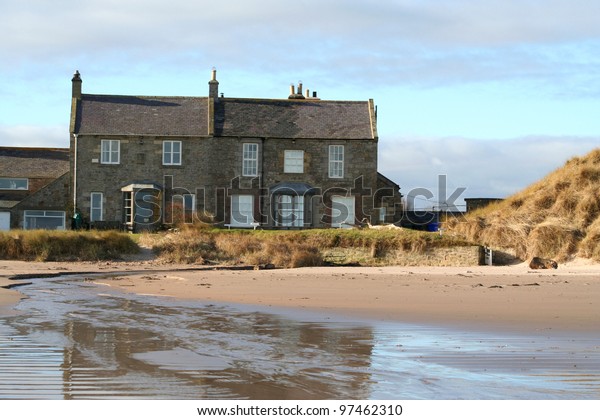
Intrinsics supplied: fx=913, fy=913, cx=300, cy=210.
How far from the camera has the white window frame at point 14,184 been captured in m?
47.5

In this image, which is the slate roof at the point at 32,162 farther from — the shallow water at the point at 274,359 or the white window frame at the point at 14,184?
the shallow water at the point at 274,359

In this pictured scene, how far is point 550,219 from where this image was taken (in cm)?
2881

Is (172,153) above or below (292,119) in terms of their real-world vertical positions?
below

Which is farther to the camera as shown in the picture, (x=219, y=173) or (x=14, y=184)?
(x=14, y=184)

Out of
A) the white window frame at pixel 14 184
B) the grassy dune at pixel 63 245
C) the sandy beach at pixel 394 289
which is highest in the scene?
the white window frame at pixel 14 184

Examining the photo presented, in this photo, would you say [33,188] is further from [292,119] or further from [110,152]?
[292,119]

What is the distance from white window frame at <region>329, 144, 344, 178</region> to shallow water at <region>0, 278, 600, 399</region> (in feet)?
92.6

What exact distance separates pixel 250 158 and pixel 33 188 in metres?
12.8

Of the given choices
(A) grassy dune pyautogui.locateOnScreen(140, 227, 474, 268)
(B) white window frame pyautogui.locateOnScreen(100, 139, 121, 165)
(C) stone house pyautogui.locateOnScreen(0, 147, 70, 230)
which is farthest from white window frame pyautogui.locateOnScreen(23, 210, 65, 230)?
(A) grassy dune pyautogui.locateOnScreen(140, 227, 474, 268)

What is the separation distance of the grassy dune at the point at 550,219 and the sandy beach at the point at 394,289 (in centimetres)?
92

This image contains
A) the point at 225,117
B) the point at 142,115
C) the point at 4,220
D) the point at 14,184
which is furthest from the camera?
the point at 14,184

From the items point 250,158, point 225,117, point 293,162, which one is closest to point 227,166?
point 250,158

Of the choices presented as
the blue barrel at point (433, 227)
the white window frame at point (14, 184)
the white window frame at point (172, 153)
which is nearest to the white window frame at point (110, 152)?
the white window frame at point (172, 153)

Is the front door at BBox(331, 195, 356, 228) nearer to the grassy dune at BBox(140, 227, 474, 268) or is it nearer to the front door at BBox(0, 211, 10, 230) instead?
the grassy dune at BBox(140, 227, 474, 268)
